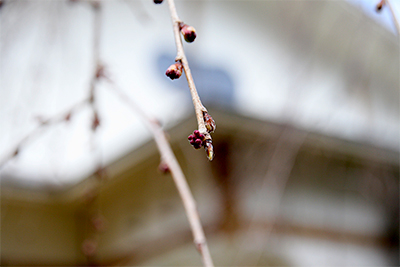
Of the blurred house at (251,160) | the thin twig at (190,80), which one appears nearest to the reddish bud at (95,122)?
the thin twig at (190,80)

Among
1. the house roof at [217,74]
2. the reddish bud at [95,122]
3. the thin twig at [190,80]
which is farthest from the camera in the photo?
the house roof at [217,74]

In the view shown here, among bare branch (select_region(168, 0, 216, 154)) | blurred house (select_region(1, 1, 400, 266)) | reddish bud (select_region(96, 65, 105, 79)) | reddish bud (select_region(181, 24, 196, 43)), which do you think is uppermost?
blurred house (select_region(1, 1, 400, 266))

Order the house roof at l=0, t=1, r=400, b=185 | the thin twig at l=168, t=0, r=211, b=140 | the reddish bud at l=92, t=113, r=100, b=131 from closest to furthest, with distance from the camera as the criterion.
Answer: the thin twig at l=168, t=0, r=211, b=140 → the reddish bud at l=92, t=113, r=100, b=131 → the house roof at l=0, t=1, r=400, b=185

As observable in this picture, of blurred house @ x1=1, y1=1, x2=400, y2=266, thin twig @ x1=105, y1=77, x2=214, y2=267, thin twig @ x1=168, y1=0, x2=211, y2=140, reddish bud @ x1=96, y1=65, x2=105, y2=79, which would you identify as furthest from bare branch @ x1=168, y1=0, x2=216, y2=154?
blurred house @ x1=1, y1=1, x2=400, y2=266

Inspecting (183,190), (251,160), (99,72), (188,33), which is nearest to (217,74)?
(251,160)

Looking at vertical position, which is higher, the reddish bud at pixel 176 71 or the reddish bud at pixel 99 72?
the reddish bud at pixel 99 72

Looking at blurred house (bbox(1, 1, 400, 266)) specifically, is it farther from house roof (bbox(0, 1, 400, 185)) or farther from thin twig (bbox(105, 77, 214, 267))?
thin twig (bbox(105, 77, 214, 267))

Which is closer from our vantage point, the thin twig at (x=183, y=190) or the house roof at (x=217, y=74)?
the thin twig at (x=183, y=190)

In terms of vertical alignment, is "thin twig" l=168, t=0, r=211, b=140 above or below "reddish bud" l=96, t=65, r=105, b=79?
below

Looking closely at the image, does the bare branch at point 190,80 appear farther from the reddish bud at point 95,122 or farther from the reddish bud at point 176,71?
the reddish bud at point 95,122
